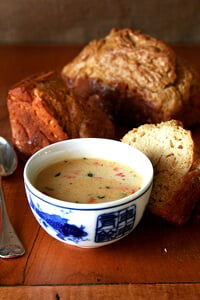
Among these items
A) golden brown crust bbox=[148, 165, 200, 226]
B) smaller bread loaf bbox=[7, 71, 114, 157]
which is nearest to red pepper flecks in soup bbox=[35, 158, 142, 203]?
golden brown crust bbox=[148, 165, 200, 226]

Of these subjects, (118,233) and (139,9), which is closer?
(118,233)

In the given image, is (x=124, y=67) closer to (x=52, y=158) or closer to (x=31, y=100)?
(x=31, y=100)

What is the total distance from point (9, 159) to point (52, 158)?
0.36 meters

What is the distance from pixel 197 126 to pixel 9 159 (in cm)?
83

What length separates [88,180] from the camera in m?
1.36

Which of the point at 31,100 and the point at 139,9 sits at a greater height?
the point at 31,100

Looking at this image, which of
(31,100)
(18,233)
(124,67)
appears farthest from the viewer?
(124,67)

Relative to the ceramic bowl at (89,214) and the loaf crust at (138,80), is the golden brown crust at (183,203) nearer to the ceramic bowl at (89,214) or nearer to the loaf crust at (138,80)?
the ceramic bowl at (89,214)

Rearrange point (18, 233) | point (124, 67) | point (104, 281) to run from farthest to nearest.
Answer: point (124, 67)
point (18, 233)
point (104, 281)

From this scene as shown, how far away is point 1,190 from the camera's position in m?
1.57

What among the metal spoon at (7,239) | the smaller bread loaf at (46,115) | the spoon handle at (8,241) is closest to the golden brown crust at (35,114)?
the smaller bread loaf at (46,115)

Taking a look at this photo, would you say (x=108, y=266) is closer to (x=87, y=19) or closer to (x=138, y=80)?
(x=138, y=80)

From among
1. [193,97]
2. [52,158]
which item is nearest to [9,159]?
[52,158]

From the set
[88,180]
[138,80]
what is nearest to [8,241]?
[88,180]
